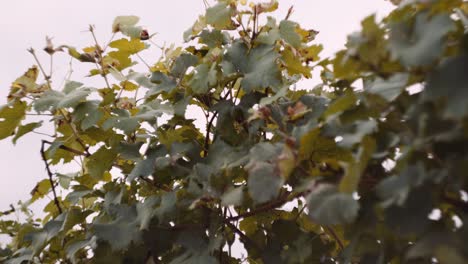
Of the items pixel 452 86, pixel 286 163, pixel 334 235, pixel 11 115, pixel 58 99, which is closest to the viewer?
pixel 452 86

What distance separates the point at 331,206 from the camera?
1.02 meters

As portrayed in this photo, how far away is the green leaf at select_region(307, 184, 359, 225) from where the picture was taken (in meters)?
1.00

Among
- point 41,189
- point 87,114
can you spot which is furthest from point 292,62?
point 41,189

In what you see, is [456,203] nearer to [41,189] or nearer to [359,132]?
[359,132]

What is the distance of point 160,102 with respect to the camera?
1919 mm

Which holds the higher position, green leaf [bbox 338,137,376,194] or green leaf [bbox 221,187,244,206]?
green leaf [bbox 338,137,376,194]

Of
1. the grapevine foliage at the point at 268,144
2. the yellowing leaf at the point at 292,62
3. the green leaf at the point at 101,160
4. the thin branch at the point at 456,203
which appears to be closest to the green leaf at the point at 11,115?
the grapevine foliage at the point at 268,144

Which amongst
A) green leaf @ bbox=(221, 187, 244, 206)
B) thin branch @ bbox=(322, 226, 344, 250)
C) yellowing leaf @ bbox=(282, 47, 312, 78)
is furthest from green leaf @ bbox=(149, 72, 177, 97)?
thin branch @ bbox=(322, 226, 344, 250)

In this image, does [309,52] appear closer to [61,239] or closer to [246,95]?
[246,95]

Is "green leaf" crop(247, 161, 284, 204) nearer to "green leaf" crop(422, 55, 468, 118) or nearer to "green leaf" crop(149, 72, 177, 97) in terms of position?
"green leaf" crop(422, 55, 468, 118)

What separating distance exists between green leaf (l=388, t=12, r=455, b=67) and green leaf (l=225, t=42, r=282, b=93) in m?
0.67

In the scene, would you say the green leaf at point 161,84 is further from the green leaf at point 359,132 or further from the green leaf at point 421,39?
the green leaf at point 421,39

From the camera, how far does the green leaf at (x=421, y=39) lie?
0.90m

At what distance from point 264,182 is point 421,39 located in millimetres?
438
